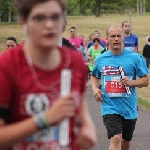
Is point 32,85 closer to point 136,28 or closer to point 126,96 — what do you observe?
point 126,96

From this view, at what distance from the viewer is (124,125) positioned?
7.71m

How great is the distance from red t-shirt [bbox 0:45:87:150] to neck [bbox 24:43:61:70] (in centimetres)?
2

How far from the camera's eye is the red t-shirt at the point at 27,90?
3.06 meters

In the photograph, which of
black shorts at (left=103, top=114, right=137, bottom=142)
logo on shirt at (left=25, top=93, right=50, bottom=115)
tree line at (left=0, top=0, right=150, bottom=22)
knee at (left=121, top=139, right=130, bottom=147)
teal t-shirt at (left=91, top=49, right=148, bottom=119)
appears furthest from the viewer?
tree line at (left=0, top=0, right=150, bottom=22)

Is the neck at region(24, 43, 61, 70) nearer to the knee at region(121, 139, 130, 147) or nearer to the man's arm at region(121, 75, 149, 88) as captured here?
the man's arm at region(121, 75, 149, 88)


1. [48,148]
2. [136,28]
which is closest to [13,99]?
[48,148]

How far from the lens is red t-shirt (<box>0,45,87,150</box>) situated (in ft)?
10.0

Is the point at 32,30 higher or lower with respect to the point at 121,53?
higher

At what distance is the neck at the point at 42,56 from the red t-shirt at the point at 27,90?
0.08 feet

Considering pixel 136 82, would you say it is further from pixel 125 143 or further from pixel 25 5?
pixel 25 5

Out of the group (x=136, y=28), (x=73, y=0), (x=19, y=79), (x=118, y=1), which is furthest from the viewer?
(x=118, y=1)

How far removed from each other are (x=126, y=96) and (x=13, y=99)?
455cm

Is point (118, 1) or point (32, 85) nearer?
point (32, 85)

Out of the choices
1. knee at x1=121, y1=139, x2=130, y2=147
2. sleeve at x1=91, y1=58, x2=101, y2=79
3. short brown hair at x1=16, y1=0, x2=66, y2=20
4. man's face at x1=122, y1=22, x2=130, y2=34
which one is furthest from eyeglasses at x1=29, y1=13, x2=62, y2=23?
man's face at x1=122, y1=22, x2=130, y2=34
